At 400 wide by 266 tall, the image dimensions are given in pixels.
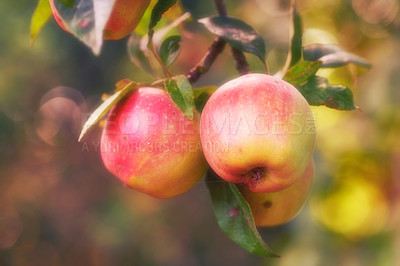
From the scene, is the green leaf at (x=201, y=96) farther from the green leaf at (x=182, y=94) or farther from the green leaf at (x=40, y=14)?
the green leaf at (x=40, y=14)

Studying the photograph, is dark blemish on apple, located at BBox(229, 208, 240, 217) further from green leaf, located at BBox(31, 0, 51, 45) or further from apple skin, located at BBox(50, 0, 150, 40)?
green leaf, located at BBox(31, 0, 51, 45)

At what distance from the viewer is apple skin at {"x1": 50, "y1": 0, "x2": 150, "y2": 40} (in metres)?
0.59

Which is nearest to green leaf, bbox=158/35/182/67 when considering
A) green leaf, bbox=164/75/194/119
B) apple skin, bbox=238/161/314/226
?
green leaf, bbox=164/75/194/119

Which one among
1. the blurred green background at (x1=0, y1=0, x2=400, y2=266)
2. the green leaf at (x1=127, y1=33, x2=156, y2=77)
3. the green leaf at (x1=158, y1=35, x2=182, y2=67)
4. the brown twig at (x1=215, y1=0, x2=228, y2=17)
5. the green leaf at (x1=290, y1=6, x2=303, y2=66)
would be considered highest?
the brown twig at (x1=215, y1=0, x2=228, y2=17)

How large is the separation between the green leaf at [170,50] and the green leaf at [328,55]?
0.25m

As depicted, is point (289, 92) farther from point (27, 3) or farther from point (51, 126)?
point (51, 126)

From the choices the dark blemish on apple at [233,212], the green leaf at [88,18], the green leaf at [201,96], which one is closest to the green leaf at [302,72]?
the green leaf at [201,96]

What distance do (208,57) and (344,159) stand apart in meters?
1.14

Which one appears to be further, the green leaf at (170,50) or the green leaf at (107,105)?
the green leaf at (170,50)

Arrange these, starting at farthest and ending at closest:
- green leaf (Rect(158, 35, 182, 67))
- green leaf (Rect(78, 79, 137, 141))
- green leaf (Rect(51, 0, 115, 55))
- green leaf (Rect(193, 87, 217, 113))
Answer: green leaf (Rect(158, 35, 182, 67)) → green leaf (Rect(193, 87, 217, 113)) → green leaf (Rect(78, 79, 137, 141)) → green leaf (Rect(51, 0, 115, 55))

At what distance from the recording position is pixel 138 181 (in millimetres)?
663

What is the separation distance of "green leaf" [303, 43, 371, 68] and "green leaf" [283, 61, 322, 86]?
11 centimetres

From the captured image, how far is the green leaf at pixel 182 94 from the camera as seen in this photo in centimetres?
60

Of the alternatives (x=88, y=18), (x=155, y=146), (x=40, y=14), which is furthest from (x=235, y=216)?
(x=40, y=14)
